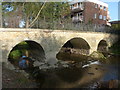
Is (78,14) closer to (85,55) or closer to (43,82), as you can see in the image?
(85,55)

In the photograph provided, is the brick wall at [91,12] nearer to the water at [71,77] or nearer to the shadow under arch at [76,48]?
the shadow under arch at [76,48]

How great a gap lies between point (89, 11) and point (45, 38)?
21.7 metres

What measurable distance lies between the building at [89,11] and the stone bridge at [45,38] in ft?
40.2

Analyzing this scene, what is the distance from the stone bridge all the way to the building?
12261mm

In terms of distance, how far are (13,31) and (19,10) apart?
592cm

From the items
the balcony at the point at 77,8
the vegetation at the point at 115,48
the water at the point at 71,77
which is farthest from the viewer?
the balcony at the point at 77,8

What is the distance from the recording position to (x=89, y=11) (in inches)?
1202

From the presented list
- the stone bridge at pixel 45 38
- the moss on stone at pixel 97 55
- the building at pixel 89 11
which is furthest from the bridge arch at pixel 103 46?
the building at pixel 89 11

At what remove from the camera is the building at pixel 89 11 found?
98.4ft

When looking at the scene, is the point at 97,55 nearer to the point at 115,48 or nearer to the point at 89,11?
the point at 115,48

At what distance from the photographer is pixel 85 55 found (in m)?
19.9

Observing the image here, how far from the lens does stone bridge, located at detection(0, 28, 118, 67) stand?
35.5 feet

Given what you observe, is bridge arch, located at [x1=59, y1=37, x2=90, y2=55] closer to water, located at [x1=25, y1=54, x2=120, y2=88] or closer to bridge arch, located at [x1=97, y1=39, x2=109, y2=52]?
bridge arch, located at [x1=97, y1=39, x2=109, y2=52]

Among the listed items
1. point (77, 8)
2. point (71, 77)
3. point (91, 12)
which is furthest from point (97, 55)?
point (77, 8)
